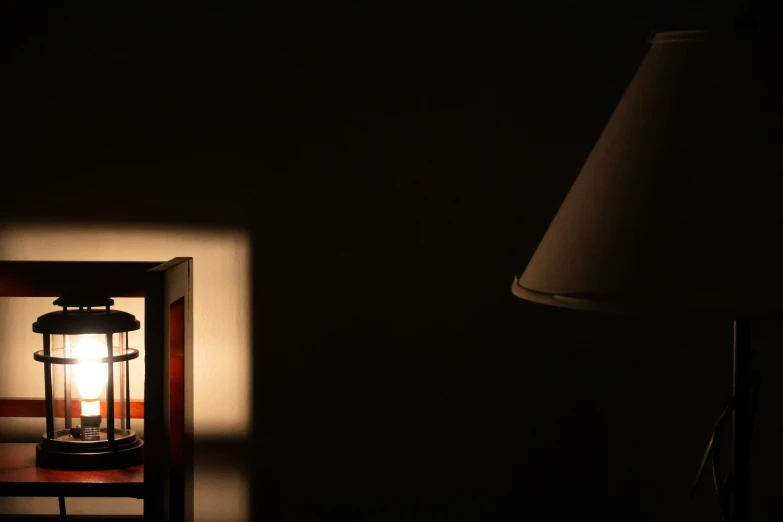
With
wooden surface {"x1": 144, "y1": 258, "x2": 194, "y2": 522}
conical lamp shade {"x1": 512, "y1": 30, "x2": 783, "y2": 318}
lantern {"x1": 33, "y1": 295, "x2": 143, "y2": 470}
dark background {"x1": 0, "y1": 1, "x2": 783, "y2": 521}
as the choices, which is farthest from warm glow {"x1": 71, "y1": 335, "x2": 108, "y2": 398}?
conical lamp shade {"x1": 512, "y1": 30, "x2": 783, "y2": 318}

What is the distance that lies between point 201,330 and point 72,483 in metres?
0.36

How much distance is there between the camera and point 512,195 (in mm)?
1456

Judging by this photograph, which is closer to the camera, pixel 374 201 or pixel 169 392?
pixel 169 392

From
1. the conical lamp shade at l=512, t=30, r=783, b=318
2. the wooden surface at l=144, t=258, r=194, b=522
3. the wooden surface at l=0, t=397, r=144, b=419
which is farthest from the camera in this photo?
the wooden surface at l=0, t=397, r=144, b=419

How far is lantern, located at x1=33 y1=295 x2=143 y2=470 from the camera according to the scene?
1.25 metres

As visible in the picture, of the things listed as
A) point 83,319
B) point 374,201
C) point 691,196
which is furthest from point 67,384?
point 691,196

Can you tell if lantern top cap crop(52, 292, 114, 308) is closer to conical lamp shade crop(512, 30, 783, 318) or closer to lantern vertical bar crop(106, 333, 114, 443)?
lantern vertical bar crop(106, 333, 114, 443)

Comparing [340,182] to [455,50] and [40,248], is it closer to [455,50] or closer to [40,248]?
[455,50]

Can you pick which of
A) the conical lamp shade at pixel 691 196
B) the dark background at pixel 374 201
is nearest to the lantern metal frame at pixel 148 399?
the dark background at pixel 374 201

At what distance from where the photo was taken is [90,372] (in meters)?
1.31

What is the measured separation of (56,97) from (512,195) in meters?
0.81

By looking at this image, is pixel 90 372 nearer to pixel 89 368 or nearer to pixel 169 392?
pixel 89 368

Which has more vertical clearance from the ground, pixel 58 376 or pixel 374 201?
pixel 374 201

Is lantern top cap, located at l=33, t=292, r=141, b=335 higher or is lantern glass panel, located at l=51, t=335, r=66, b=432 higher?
lantern top cap, located at l=33, t=292, r=141, b=335
